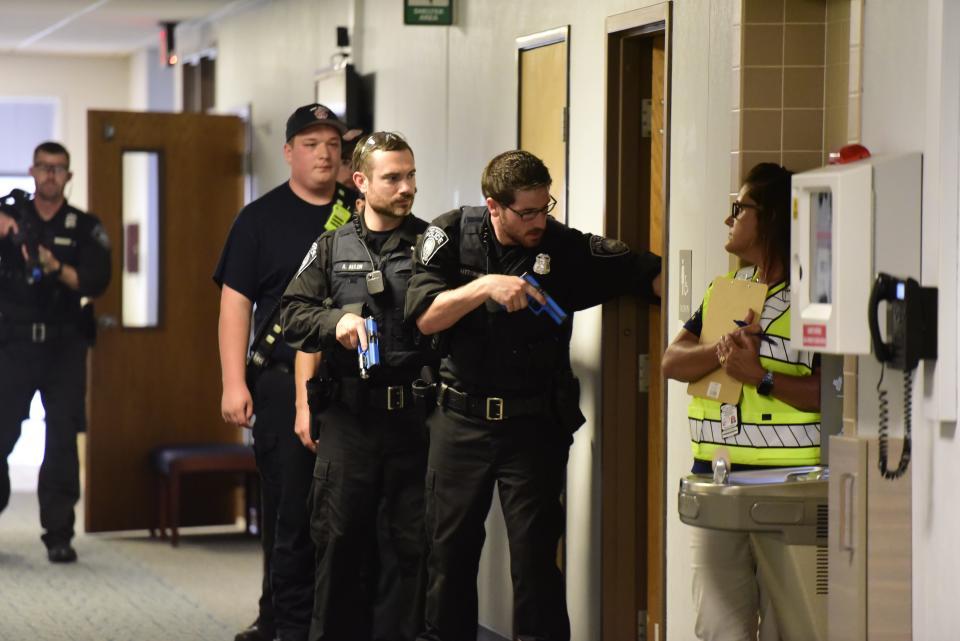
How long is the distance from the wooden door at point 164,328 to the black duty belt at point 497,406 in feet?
12.0

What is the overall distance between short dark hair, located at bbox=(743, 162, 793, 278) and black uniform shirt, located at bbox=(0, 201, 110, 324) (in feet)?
13.5

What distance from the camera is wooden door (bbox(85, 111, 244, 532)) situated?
7281 mm

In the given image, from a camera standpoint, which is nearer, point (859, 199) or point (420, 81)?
point (859, 199)

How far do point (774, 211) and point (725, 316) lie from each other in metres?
0.26

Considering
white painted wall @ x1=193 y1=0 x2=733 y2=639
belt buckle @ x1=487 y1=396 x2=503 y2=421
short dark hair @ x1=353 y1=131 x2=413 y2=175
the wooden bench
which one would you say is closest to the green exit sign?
white painted wall @ x1=193 y1=0 x2=733 y2=639

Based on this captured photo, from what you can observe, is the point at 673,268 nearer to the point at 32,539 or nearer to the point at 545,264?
the point at 545,264

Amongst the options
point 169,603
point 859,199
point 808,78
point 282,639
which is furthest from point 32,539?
point 859,199

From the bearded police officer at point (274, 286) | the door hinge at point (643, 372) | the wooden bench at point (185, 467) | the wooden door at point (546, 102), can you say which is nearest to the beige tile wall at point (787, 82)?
the door hinge at point (643, 372)

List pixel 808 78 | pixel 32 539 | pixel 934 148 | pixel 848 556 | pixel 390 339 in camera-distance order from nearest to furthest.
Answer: pixel 934 148 < pixel 848 556 < pixel 808 78 < pixel 390 339 < pixel 32 539

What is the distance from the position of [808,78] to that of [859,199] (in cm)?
80

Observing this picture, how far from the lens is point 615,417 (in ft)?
14.8

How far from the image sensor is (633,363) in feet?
14.7

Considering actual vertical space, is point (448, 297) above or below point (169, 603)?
above

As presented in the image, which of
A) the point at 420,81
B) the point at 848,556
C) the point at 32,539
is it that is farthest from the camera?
the point at 32,539
